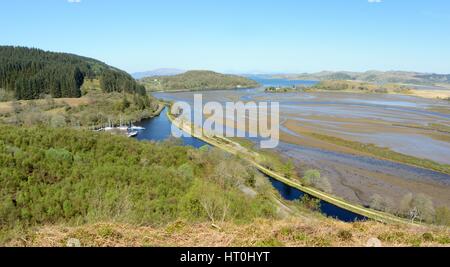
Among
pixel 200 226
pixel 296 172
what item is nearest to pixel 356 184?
pixel 296 172

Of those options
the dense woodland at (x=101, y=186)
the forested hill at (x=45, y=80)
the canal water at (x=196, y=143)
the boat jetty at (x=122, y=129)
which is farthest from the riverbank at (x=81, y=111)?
the dense woodland at (x=101, y=186)

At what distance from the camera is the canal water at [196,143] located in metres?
28.5

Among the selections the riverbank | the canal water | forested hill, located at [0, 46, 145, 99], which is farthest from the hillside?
forested hill, located at [0, 46, 145, 99]

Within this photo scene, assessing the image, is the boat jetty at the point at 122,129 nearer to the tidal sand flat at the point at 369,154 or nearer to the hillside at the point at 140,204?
the tidal sand flat at the point at 369,154

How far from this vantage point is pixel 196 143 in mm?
57250

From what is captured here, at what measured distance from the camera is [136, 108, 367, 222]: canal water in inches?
1123

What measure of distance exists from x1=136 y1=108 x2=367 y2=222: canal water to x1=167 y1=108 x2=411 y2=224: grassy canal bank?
500 millimetres

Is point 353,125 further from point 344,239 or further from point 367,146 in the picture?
point 344,239

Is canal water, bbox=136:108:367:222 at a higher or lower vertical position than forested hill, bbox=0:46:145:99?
lower

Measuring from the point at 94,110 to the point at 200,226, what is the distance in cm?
8472

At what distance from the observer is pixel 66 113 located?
79.2 m

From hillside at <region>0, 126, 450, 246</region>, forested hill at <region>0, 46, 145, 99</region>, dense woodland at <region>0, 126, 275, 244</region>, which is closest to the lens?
hillside at <region>0, 126, 450, 246</region>

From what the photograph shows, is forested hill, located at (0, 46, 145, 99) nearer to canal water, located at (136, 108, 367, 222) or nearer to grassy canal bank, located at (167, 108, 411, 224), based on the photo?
canal water, located at (136, 108, 367, 222)

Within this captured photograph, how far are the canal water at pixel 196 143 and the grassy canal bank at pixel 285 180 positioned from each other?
0.50m
